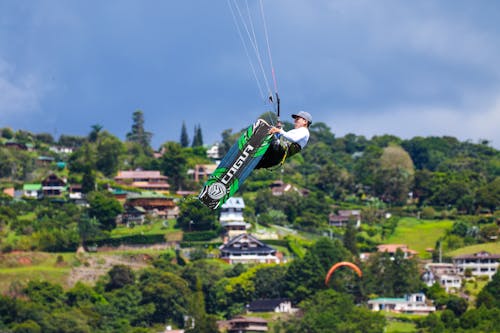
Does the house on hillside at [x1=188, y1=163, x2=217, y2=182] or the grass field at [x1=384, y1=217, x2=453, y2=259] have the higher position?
the house on hillside at [x1=188, y1=163, x2=217, y2=182]

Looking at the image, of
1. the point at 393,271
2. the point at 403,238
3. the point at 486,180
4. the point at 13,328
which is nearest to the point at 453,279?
the point at 393,271

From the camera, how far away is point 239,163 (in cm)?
2438

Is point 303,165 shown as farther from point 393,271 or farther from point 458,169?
point 393,271

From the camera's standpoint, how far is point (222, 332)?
102062mm

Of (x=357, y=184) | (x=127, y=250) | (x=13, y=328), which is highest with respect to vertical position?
(x=357, y=184)

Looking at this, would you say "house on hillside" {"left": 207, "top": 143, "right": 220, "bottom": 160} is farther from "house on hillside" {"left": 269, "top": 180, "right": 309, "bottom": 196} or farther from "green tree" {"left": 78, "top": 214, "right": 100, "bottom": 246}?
"green tree" {"left": 78, "top": 214, "right": 100, "bottom": 246}

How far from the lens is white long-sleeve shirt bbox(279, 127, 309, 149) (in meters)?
24.2

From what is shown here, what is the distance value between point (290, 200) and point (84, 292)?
40.6 meters

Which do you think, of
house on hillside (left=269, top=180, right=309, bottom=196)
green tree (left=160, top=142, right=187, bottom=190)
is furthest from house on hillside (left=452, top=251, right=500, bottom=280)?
green tree (left=160, top=142, right=187, bottom=190)

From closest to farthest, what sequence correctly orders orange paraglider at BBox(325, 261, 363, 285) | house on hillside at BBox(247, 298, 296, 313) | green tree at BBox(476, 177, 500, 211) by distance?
house on hillside at BBox(247, 298, 296, 313) < orange paraglider at BBox(325, 261, 363, 285) < green tree at BBox(476, 177, 500, 211)

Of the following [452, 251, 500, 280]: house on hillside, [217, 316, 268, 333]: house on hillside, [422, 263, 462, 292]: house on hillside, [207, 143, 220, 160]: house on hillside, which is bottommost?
[217, 316, 268, 333]: house on hillside

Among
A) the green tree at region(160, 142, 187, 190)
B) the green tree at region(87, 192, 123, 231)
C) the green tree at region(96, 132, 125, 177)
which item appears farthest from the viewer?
the green tree at region(160, 142, 187, 190)

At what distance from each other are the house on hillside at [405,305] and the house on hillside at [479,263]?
40.4ft

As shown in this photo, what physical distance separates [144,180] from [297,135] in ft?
416
